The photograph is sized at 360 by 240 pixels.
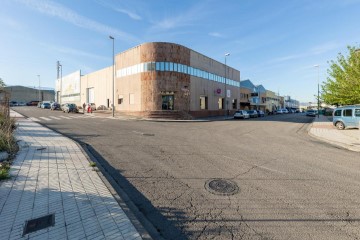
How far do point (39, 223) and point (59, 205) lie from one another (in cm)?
62

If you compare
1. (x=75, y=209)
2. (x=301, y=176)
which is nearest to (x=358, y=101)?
(x=301, y=176)

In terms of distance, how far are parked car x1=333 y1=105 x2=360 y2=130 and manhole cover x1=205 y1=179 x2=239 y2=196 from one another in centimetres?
1832

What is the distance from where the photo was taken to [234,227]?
3.75 metres

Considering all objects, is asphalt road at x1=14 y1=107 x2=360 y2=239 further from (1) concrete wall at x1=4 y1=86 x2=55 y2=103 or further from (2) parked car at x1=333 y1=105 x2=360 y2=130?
(1) concrete wall at x1=4 y1=86 x2=55 y2=103

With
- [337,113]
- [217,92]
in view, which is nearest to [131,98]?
[217,92]

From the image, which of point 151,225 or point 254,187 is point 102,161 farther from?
point 254,187

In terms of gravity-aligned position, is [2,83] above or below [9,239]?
above

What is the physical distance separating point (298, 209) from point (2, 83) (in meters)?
15.1

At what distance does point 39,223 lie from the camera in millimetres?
3641

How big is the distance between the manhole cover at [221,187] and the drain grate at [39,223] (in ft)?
11.1

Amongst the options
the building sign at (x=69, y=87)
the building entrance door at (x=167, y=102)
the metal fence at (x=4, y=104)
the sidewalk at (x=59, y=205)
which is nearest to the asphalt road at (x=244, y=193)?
the sidewalk at (x=59, y=205)

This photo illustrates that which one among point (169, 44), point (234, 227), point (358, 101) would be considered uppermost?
point (169, 44)

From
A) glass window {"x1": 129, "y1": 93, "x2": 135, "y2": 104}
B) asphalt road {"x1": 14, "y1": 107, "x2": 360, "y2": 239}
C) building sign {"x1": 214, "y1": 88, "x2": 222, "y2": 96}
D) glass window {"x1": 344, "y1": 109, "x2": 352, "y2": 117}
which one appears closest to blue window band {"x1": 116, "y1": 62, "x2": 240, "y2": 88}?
glass window {"x1": 129, "y1": 93, "x2": 135, "y2": 104}

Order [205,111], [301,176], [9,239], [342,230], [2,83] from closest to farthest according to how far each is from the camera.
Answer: [9,239] < [342,230] < [301,176] < [2,83] < [205,111]
